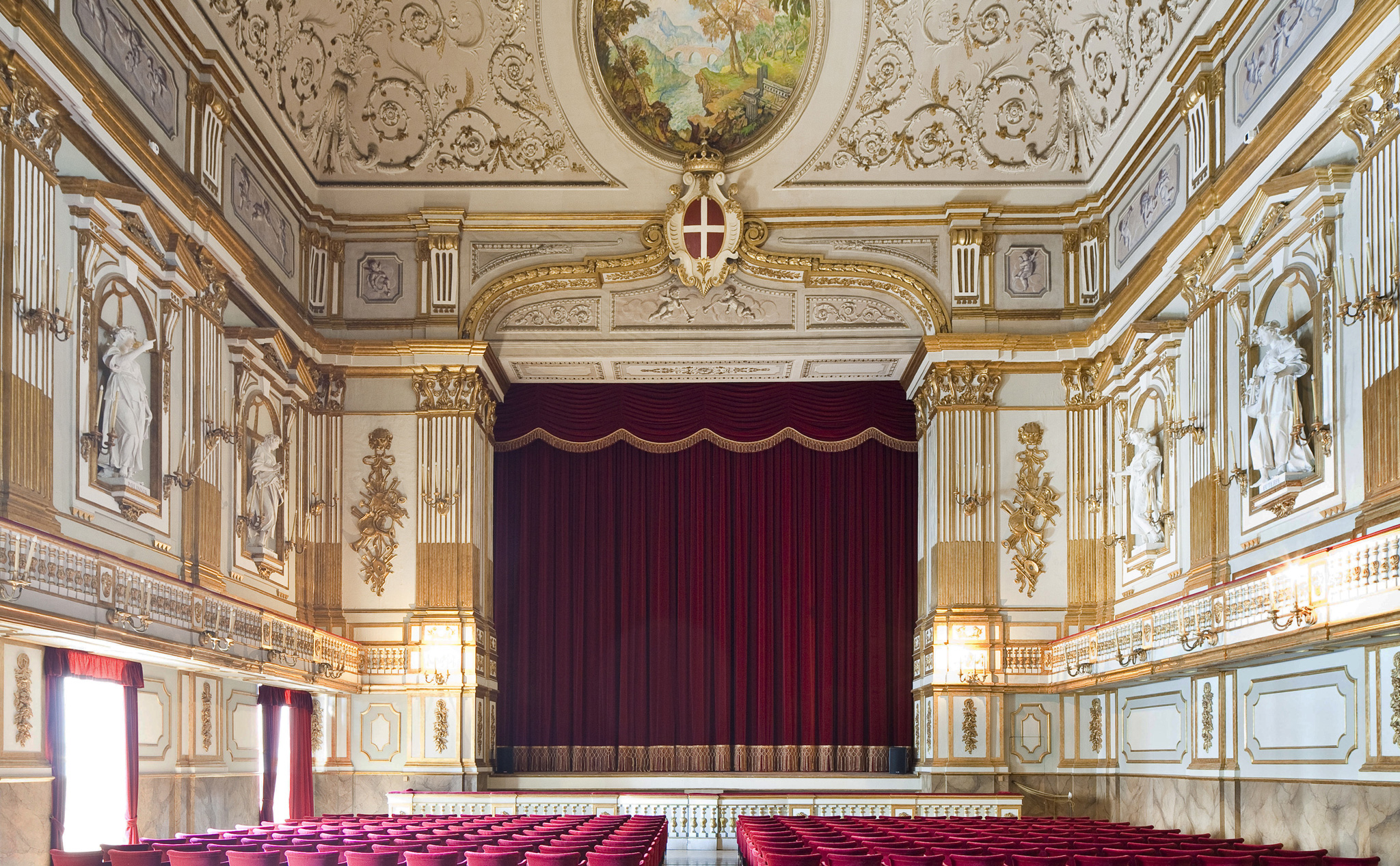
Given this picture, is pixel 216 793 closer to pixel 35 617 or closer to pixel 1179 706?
pixel 35 617

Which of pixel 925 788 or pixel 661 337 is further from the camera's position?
pixel 661 337

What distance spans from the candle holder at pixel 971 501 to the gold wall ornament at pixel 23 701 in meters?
14.3

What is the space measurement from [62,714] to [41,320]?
12.2 feet

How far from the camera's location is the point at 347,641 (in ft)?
68.6

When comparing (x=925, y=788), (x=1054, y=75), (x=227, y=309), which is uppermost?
(x=1054, y=75)

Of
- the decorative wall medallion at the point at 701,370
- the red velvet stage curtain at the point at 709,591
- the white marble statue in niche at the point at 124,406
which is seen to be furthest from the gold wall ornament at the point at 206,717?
the decorative wall medallion at the point at 701,370

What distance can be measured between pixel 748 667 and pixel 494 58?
12.2 meters

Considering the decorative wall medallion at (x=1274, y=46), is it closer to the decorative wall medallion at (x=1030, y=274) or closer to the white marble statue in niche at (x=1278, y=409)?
the white marble statue in niche at (x=1278, y=409)

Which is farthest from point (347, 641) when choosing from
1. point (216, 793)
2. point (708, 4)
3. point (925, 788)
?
point (708, 4)

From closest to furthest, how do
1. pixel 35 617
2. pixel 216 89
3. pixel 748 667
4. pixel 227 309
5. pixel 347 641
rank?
1. pixel 35 617
2. pixel 216 89
3. pixel 227 309
4. pixel 347 641
5. pixel 748 667

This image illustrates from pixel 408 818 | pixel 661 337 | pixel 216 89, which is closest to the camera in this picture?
pixel 408 818

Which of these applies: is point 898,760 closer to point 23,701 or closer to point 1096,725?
point 1096,725

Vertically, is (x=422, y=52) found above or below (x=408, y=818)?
above

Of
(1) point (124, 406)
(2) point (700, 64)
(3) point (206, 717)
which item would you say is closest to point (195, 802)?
(3) point (206, 717)
